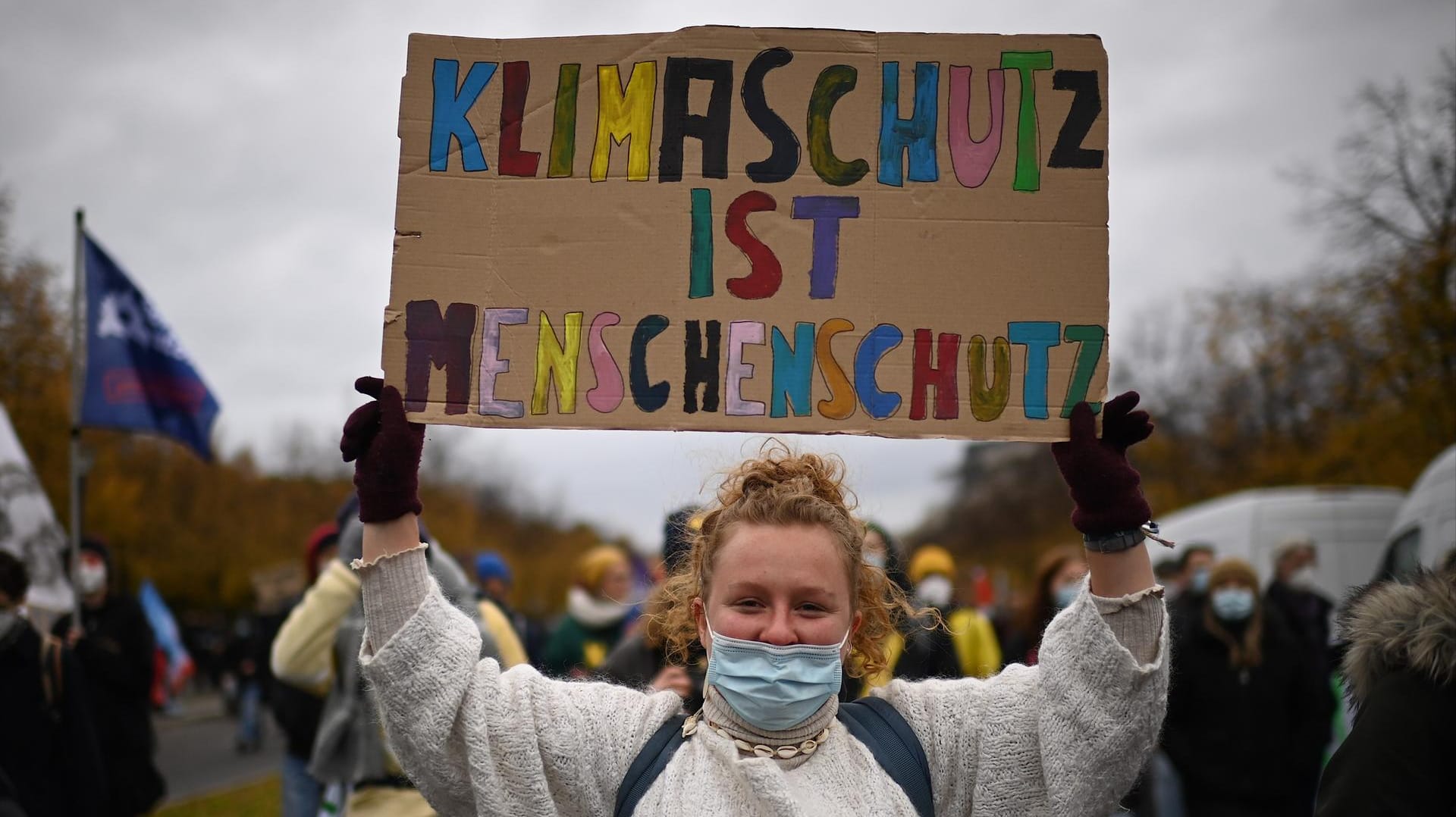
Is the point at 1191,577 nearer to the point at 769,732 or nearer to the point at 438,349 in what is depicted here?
the point at 769,732

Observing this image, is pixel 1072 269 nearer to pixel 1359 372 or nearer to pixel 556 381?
pixel 556 381

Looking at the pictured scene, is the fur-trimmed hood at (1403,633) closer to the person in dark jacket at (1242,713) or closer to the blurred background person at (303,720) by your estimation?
the person in dark jacket at (1242,713)

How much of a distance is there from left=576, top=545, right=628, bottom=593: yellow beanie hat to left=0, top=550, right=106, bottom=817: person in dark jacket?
108 inches

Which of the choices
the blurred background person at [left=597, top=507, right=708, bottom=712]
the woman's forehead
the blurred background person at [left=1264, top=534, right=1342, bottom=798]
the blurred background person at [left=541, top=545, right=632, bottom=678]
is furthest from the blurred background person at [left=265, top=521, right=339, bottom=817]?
the blurred background person at [left=1264, top=534, right=1342, bottom=798]

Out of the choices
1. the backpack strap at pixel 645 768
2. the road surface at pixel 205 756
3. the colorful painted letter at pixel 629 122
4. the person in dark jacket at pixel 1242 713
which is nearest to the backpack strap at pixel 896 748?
the backpack strap at pixel 645 768

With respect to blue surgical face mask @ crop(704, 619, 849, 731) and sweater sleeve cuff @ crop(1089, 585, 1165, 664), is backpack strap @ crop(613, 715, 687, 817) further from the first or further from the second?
sweater sleeve cuff @ crop(1089, 585, 1165, 664)

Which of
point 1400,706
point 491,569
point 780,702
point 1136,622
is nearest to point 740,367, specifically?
point 780,702

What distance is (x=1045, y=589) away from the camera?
23.5 ft

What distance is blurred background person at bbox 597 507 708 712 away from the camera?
3.11m

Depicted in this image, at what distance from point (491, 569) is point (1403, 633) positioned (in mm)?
7590

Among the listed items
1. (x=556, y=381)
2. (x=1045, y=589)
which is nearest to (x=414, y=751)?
(x=556, y=381)

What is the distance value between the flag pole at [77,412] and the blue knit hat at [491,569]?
8.99 feet

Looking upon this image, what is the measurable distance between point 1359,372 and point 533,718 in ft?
70.0

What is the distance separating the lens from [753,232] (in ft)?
9.32
